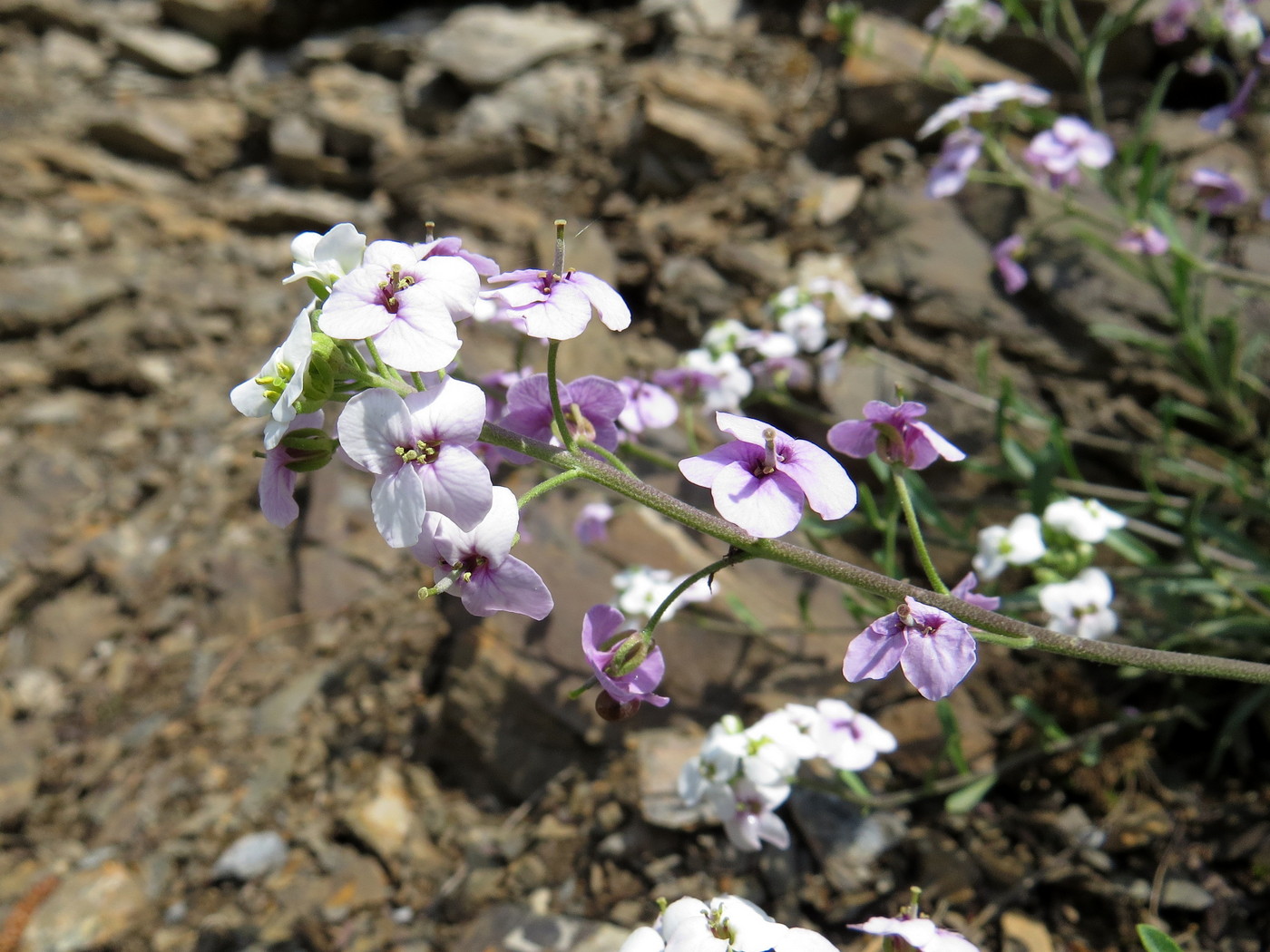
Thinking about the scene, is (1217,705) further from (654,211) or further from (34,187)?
(34,187)

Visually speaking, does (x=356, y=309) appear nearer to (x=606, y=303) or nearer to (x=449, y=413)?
(x=449, y=413)

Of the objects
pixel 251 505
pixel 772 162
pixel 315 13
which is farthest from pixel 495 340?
pixel 315 13

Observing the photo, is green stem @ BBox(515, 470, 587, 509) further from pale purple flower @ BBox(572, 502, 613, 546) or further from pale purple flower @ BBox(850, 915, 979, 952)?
pale purple flower @ BBox(572, 502, 613, 546)

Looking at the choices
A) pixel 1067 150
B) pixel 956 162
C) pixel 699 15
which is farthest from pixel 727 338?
pixel 699 15

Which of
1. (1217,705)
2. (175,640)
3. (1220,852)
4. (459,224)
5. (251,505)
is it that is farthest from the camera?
(459,224)

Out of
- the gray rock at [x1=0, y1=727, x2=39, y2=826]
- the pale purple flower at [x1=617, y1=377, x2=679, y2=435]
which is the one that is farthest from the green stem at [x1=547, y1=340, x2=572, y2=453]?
the gray rock at [x1=0, y1=727, x2=39, y2=826]
